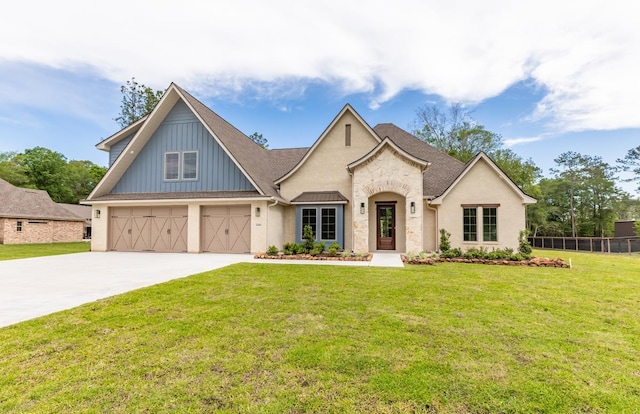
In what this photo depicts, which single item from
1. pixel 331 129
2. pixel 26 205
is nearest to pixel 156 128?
pixel 331 129

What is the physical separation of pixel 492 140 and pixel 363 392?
109 feet

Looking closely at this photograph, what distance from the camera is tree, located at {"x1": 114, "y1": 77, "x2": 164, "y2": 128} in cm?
2777

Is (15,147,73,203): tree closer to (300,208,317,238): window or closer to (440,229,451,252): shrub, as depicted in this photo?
(300,208,317,238): window

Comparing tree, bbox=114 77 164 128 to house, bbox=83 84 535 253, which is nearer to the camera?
house, bbox=83 84 535 253

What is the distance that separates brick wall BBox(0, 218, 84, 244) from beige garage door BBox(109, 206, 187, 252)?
1771cm

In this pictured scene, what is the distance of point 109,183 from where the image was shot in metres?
15.5

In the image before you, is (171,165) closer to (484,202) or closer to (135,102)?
(484,202)

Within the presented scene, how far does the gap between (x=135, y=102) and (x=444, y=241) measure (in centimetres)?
3041

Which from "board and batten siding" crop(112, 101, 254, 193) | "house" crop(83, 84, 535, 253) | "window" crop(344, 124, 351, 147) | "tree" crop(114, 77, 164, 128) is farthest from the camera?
"tree" crop(114, 77, 164, 128)

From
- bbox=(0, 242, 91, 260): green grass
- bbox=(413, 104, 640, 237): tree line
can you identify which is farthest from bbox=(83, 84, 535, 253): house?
bbox=(413, 104, 640, 237): tree line

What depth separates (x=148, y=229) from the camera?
1515 cm

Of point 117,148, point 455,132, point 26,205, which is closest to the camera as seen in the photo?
point 117,148

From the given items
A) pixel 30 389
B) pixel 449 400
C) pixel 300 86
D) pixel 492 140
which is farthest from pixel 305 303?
pixel 492 140

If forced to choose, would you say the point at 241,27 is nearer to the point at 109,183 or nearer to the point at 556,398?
the point at 109,183
